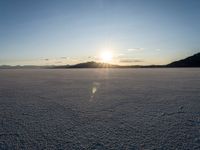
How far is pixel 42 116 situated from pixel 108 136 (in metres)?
1.82

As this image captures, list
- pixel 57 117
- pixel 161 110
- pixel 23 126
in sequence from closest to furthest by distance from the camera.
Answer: pixel 23 126 < pixel 57 117 < pixel 161 110

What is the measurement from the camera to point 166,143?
2.58 metres

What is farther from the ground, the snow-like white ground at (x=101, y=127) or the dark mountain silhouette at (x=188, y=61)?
the dark mountain silhouette at (x=188, y=61)

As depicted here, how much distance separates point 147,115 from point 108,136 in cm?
144

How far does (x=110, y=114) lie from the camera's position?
4066mm

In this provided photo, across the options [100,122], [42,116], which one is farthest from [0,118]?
[100,122]

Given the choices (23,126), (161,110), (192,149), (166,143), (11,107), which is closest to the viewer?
(192,149)

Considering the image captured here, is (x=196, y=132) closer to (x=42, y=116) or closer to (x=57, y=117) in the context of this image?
(x=57, y=117)

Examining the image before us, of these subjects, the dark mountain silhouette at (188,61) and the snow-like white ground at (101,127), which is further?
the dark mountain silhouette at (188,61)

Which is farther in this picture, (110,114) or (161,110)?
(161,110)

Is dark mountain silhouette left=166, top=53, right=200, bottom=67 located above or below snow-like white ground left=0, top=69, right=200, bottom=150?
above

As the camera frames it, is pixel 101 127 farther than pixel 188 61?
No

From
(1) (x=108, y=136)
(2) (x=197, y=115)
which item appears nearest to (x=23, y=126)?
(1) (x=108, y=136)

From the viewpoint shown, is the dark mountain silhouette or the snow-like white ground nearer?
the snow-like white ground
